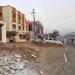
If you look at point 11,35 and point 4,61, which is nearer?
point 4,61

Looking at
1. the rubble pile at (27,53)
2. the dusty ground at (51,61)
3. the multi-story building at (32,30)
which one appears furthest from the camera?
the multi-story building at (32,30)

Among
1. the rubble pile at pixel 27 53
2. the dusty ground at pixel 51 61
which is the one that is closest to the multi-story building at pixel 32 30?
the rubble pile at pixel 27 53

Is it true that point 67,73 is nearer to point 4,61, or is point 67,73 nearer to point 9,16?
point 4,61

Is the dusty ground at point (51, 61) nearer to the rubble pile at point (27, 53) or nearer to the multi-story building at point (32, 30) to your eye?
the rubble pile at point (27, 53)

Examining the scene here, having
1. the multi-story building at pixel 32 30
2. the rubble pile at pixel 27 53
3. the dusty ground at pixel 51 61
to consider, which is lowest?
the dusty ground at pixel 51 61

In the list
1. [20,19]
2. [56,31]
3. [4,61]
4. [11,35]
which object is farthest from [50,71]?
[56,31]

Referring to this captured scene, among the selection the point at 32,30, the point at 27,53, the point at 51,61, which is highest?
the point at 32,30

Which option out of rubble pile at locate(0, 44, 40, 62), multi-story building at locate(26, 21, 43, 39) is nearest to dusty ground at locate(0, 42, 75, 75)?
rubble pile at locate(0, 44, 40, 62)

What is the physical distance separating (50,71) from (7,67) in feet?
10.8

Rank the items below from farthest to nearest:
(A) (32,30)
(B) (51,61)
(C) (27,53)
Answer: (A) (32,30) → (C) (27,53) → (B) (51,61)

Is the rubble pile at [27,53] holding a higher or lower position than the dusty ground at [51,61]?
higher

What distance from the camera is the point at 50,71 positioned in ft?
57.3

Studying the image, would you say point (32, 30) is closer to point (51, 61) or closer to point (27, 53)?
point (27, 53)

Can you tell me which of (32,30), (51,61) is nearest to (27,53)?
(51,61)
